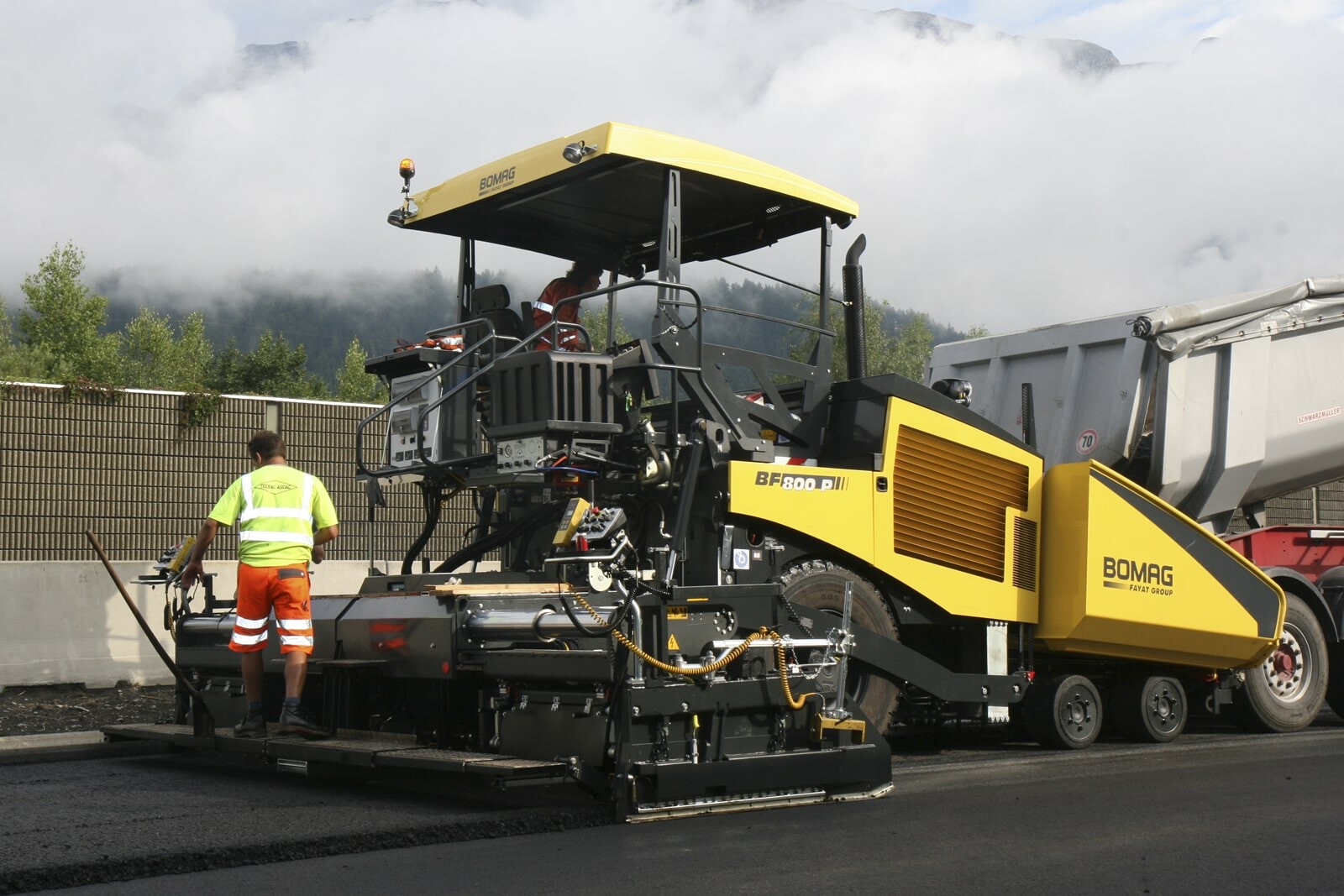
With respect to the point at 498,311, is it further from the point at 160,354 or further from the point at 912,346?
the point at 160,354

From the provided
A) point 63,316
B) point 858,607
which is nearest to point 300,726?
point 858,607

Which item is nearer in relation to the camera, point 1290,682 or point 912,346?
point 1290,682

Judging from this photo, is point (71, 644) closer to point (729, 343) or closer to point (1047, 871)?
point (729, 343)

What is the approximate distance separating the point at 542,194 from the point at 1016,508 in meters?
3.20

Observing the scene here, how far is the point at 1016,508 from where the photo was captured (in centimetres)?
826

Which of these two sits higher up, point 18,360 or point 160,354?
point 160,354

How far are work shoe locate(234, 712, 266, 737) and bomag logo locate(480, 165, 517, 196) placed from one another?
2.86m

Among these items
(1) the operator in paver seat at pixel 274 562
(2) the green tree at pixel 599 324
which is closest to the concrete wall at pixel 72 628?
(1) the operator in paver seat at pixel 274 562

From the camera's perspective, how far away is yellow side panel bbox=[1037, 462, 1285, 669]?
8.27 metres

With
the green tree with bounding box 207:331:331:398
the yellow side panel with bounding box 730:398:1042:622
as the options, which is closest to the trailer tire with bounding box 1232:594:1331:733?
the yellow side panel with bounding box 730:398:1042:622

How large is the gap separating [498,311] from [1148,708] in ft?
15.4

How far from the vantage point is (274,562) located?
709 cm

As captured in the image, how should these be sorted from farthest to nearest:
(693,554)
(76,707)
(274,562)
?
(76,707)
(274,562)
(693,554)

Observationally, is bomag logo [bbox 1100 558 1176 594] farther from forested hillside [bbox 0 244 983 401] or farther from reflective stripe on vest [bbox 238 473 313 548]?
reflective stripe on vest [bbox 238 473 313 548]
